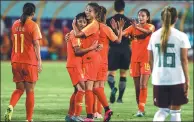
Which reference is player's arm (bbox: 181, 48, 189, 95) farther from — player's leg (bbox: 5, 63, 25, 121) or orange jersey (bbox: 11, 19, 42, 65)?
player's leg (bbox: 5, 63, 25, 121)

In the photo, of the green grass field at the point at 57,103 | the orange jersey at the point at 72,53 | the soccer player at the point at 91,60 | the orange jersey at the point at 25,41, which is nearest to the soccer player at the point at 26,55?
the orange jersey at the point at 25,41

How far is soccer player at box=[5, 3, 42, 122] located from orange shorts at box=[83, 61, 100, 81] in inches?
34.1

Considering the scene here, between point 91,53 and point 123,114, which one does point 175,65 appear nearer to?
point 91,53

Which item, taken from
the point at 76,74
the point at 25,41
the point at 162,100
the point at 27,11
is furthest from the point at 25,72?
the point at 162,100

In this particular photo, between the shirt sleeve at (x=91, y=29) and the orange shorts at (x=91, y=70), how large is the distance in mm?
670

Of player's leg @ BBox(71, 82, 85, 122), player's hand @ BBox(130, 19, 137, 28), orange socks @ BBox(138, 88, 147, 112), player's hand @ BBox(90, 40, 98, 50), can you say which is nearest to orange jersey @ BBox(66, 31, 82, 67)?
player's hand @ BBox(90, 40, 98, 50)

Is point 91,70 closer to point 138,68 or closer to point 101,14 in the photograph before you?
point 101,14

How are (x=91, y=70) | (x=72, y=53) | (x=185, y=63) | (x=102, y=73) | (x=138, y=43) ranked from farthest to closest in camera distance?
(x=138, y=43)
(x=102, y=73)
(x=72, y=53)
(x=91, y=70)
(x=185, y=63)

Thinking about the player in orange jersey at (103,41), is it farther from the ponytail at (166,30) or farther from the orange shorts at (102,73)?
the ponytail at (166,30)

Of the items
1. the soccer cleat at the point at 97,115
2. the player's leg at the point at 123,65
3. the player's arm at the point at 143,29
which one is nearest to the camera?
the soccer cleat at the point at 97,115

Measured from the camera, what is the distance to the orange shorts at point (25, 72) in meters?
17.6

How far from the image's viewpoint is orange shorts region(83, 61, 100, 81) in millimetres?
17609

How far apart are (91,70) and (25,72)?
1235 millimetres

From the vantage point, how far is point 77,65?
18.0 m
